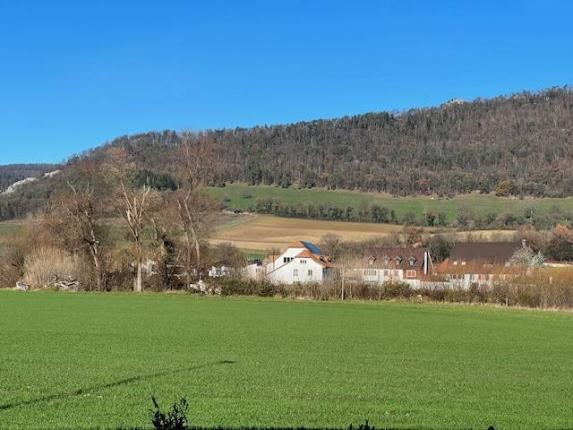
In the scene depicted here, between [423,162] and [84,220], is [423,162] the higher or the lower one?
the higher one

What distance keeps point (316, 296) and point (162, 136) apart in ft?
365

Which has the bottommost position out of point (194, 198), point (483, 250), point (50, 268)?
point (50, 268)

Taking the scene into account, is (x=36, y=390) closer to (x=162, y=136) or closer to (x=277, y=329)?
(x=277, y=329)

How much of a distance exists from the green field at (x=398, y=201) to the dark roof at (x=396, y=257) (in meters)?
32.1

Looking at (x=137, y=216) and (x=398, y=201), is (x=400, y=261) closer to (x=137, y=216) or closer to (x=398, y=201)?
(x=398, y=201)

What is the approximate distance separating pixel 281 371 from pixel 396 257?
92395mm

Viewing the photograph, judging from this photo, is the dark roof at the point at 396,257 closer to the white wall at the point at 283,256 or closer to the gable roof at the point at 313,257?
the gable roof at the point at 313,257

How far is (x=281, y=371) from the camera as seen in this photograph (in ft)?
62.1

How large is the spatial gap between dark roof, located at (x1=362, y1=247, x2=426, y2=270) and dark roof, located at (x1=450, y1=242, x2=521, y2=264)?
7.58 metres

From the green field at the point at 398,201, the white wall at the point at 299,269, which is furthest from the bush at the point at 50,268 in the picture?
the green field at the point at 398,201

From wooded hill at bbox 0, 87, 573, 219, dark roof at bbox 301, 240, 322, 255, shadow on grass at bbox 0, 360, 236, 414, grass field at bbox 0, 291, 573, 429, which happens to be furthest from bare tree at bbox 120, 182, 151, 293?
wooded hill at bbox 0, 87, 573, 219

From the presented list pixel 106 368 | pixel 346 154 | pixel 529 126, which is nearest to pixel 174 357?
pixel 106 368

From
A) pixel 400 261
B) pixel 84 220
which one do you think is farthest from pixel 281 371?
pixel 400 261

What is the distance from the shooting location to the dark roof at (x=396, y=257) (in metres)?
106
